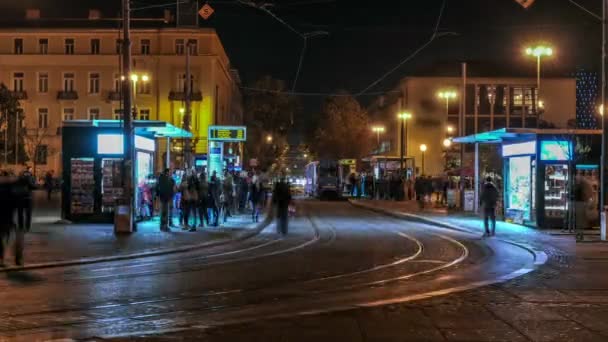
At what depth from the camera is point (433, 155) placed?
261 feet

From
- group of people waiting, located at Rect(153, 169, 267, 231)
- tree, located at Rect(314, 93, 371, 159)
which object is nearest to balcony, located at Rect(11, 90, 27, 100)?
tree, located at Rect(314, 93, 371, 159)

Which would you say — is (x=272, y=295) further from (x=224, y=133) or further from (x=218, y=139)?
(x=224, y=133)

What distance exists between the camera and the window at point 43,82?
245 ft

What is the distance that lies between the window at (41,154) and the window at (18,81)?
6.21 m

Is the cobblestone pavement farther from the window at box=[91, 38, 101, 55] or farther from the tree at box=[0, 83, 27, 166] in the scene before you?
the window at box=[91, 38, 101, 55]

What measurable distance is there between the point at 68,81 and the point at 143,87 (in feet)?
26.4

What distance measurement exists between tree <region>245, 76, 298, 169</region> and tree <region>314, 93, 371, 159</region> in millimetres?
13173

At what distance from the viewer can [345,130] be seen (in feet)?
246

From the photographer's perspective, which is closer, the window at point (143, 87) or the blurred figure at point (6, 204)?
the blurred figure at point (6, 204)

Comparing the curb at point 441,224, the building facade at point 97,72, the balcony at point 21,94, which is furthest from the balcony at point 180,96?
the curb at point 441,224

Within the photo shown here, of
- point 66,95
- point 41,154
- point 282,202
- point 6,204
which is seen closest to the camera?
point 6,204

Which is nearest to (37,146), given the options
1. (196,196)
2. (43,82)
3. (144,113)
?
(43,82)

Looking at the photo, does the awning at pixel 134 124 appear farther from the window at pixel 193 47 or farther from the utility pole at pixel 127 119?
the window at pixel 193 47

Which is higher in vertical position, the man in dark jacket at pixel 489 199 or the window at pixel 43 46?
the window at pixel 43 46
